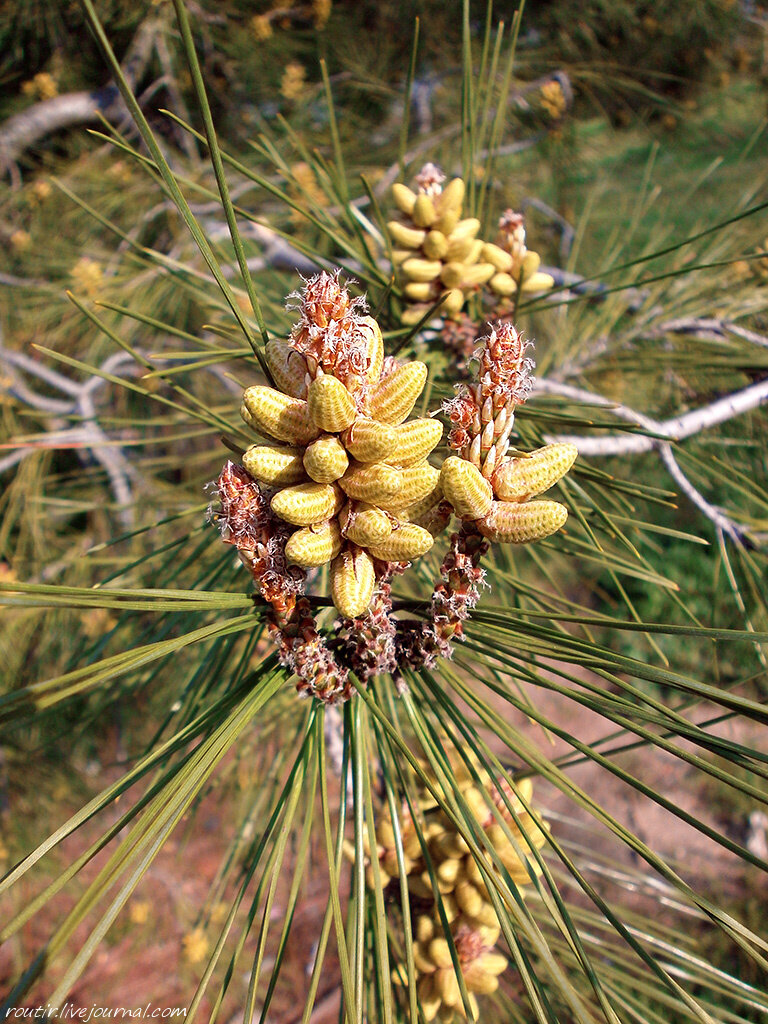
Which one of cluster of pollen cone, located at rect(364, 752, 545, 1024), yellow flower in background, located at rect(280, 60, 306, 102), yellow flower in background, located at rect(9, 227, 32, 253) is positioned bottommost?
cluster of pollen cone, located at rect(364, 752, 545, 1024)

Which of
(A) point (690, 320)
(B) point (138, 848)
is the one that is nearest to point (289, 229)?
(A) point (690, 320)

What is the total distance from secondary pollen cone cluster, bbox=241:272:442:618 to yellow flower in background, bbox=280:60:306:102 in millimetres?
1360

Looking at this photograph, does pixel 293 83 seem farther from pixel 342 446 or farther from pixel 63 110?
pixel 342 446

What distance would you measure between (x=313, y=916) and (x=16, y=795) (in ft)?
3.52

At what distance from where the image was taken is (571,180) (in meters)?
1.62

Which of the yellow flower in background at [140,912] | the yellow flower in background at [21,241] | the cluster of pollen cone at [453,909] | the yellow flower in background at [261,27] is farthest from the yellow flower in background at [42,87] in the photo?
the yellow flower in background at [140,912]

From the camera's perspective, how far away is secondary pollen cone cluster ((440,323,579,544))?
0.96ft

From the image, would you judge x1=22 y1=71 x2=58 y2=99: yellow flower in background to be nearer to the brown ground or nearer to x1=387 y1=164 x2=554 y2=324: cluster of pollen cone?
x1=387 y1=164 x2=554 y2=324: cluster of pollen cone

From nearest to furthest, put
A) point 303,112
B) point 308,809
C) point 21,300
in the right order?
1. point 308,809
2. point 21,300
3. point 303,112

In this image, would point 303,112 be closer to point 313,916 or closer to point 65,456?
point 65,456

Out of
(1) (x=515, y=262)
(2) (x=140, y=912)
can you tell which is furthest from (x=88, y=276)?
(2) (x=140, y=912)

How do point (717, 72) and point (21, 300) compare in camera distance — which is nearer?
point (21, 300)

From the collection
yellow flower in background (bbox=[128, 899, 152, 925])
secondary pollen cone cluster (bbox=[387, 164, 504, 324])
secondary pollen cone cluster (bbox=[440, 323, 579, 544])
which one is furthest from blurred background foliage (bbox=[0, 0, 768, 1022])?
secondary pollen cone cluster (bbox=[440, 323, 579, 544])

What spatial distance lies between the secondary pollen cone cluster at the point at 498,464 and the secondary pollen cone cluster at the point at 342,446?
2 centimetres
